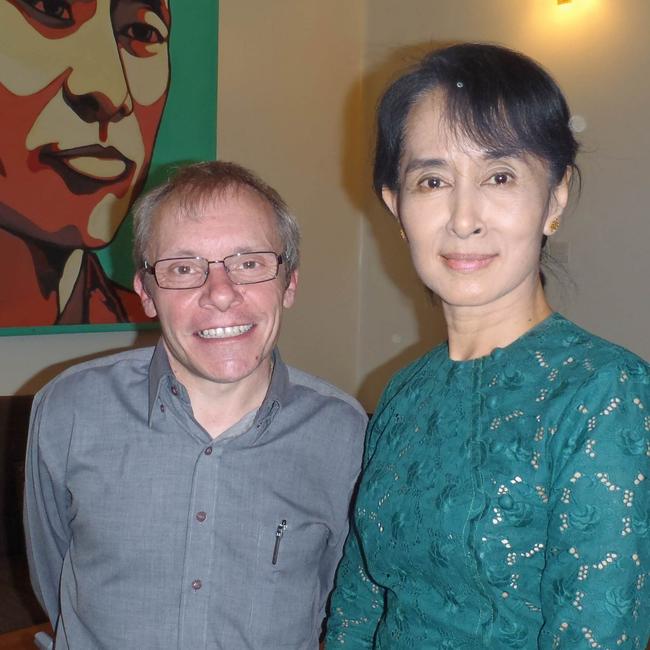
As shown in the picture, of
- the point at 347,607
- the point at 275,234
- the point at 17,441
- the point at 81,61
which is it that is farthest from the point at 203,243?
the point at 81,61

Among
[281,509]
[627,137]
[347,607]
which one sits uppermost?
[627,137]

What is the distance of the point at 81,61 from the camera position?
3.08 metres

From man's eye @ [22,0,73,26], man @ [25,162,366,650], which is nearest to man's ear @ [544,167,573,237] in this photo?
man @ [25,162,366,650]

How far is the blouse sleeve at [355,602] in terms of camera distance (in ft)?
4.64

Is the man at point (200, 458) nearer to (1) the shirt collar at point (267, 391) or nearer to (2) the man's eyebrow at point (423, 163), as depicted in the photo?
(1) the shirt collar at point (267, 391)

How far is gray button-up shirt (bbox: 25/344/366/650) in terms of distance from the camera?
1.45 m

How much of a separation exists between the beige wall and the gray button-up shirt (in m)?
1.56

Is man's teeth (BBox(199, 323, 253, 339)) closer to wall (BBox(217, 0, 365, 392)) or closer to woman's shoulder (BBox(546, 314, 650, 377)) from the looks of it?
woman's shoulder (BBox(546, 314, 650, 377))

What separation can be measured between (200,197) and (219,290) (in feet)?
0.66

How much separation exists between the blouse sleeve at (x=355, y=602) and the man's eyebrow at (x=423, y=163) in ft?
1.49

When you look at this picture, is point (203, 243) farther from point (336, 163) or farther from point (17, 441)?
point (336, 163)

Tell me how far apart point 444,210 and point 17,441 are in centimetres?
218

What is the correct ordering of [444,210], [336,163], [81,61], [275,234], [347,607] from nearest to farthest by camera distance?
1. [444,210]
2. [347,607]
3. [275,234]
4. [81,61]
5. [336,163]

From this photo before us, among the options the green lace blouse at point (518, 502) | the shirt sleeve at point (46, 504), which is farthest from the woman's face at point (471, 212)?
the shirt sleeve at point (46, 504)
